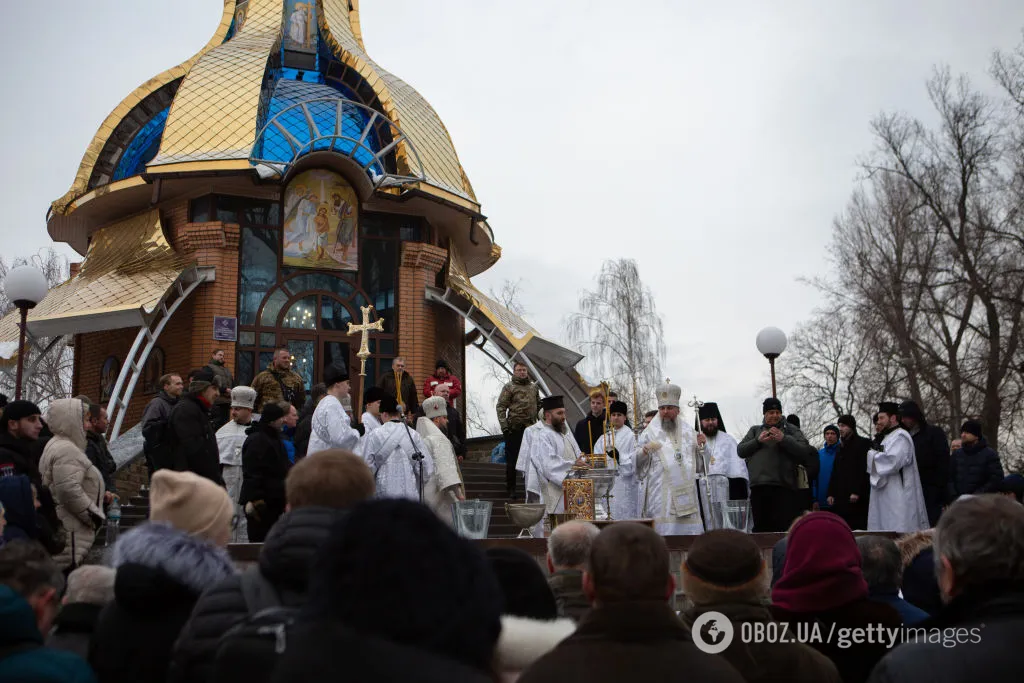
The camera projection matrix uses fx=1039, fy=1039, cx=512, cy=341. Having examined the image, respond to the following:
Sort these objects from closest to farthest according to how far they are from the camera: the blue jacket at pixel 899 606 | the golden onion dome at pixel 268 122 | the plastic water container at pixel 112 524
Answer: the blue jacket at pixel 899 606 < the plastic water container at pixel 112 524 < the golden onion dome at pixel 268 122

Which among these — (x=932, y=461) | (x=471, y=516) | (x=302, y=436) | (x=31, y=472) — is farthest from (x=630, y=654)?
(x=932, y=461)

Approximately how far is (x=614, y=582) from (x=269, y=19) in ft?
71.6

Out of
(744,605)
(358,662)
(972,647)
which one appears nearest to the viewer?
(358,662)

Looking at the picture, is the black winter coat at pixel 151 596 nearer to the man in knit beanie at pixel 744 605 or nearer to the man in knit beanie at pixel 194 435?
the man in knit beanie at pixel 744 605

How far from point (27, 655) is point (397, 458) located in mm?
6655

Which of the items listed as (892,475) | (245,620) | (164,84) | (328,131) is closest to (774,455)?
(892,475)

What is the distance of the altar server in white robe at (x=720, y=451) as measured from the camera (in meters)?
11.0

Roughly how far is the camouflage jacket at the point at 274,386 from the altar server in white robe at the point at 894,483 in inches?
282

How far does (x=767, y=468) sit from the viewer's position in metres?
10.8

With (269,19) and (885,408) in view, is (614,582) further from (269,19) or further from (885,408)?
(269,19)

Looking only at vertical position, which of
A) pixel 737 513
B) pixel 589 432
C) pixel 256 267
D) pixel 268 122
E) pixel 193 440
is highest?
pixel 268 122

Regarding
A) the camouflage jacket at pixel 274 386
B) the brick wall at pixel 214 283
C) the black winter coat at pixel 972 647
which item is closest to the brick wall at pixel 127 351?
the brick wall at pixel 214 283

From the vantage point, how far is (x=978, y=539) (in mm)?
2943

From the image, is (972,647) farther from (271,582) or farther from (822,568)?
(271,582)
